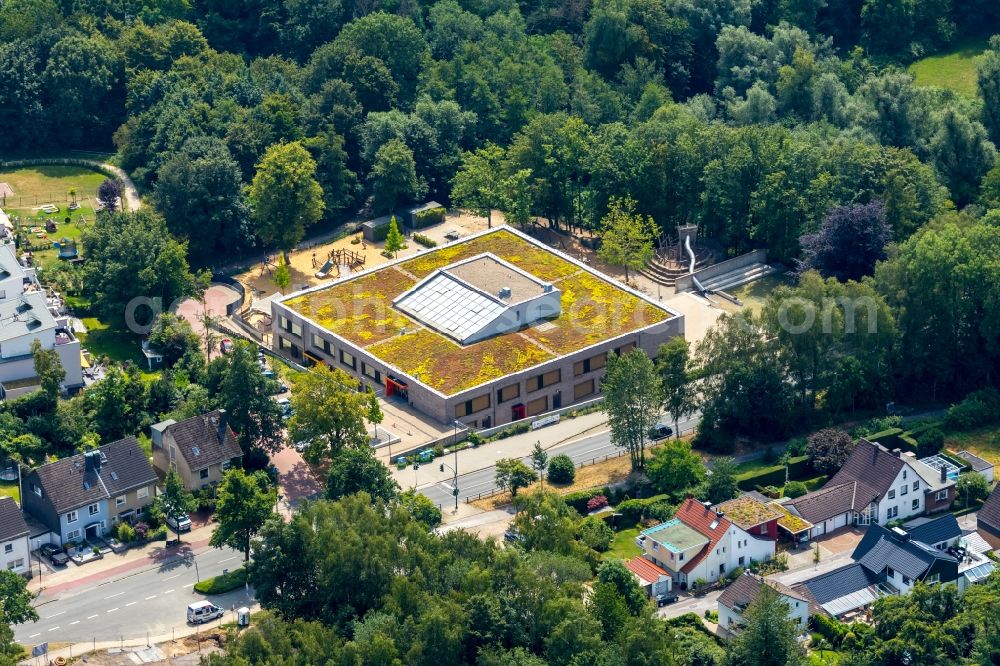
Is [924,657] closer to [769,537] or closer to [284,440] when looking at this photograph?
[769,537]

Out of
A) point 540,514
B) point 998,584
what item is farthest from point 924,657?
point 540,514

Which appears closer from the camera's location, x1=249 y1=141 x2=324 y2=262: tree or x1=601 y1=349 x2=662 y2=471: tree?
x1=601 y1=349 x2=662 y2=471: tree

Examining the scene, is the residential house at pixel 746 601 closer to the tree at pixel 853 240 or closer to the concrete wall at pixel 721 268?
the tree at pixel 853 240

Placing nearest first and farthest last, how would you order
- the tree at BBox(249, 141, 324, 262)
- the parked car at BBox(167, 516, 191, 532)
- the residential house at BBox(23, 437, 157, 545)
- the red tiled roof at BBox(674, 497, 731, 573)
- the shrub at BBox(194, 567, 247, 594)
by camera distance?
the shrub at BBox(194, 567, 247, 594)
the red tiled roof at BBox(674, 497, 731, 573)
the residential house at BBox(23, 437, 157, 545)
the parked car at BBox(167, 516, 191, 532)
the tree at BBox(249, 141, 324, 262)

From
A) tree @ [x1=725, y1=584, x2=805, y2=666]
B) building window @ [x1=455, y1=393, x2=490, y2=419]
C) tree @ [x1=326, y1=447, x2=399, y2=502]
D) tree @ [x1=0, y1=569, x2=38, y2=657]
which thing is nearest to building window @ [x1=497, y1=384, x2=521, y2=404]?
building window @ [x1=455, y1=393, x2=490, y2=419]

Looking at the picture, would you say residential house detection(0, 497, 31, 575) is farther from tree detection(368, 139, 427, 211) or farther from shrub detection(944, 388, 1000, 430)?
shrub detection(944, 388, 1000, 430)

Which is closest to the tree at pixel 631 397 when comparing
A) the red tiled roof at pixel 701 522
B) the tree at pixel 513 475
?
the tree at pixel 513 475

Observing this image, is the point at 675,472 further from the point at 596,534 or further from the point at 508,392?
the point at 508,392
